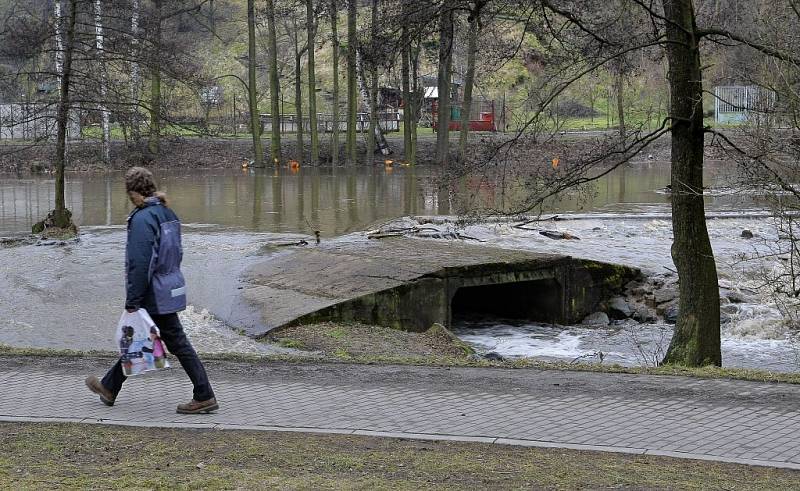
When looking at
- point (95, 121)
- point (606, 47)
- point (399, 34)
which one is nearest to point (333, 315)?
point (399, 34)

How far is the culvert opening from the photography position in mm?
18078

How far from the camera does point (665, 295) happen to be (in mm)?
18469

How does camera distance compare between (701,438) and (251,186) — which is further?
(251,186)

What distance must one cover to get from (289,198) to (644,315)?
18.1m

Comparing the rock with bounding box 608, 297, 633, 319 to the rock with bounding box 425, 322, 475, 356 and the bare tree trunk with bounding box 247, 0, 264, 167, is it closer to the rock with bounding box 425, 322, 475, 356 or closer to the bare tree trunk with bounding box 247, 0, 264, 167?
the rock with bounding box 425, 322, 475, 356

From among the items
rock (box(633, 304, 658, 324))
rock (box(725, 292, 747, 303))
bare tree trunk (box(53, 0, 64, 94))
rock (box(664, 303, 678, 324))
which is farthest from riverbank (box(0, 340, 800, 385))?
bare tree trunk (box(53, 0, 64, 94))

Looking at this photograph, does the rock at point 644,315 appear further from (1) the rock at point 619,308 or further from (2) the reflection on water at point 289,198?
(2) the reflection on water at point 289,198

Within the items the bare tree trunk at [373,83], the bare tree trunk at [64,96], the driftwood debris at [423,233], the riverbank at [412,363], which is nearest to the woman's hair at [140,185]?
the riverbank at [412,363]

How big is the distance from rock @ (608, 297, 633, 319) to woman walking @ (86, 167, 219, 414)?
11625mm

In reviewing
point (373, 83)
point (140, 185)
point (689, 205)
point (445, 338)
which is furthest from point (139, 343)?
point (373, 83)

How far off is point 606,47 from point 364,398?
6.56m

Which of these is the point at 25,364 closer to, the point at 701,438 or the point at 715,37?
the point at 701,438

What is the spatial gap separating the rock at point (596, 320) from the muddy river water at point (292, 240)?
519 millimetres

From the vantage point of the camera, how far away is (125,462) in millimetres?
6547
